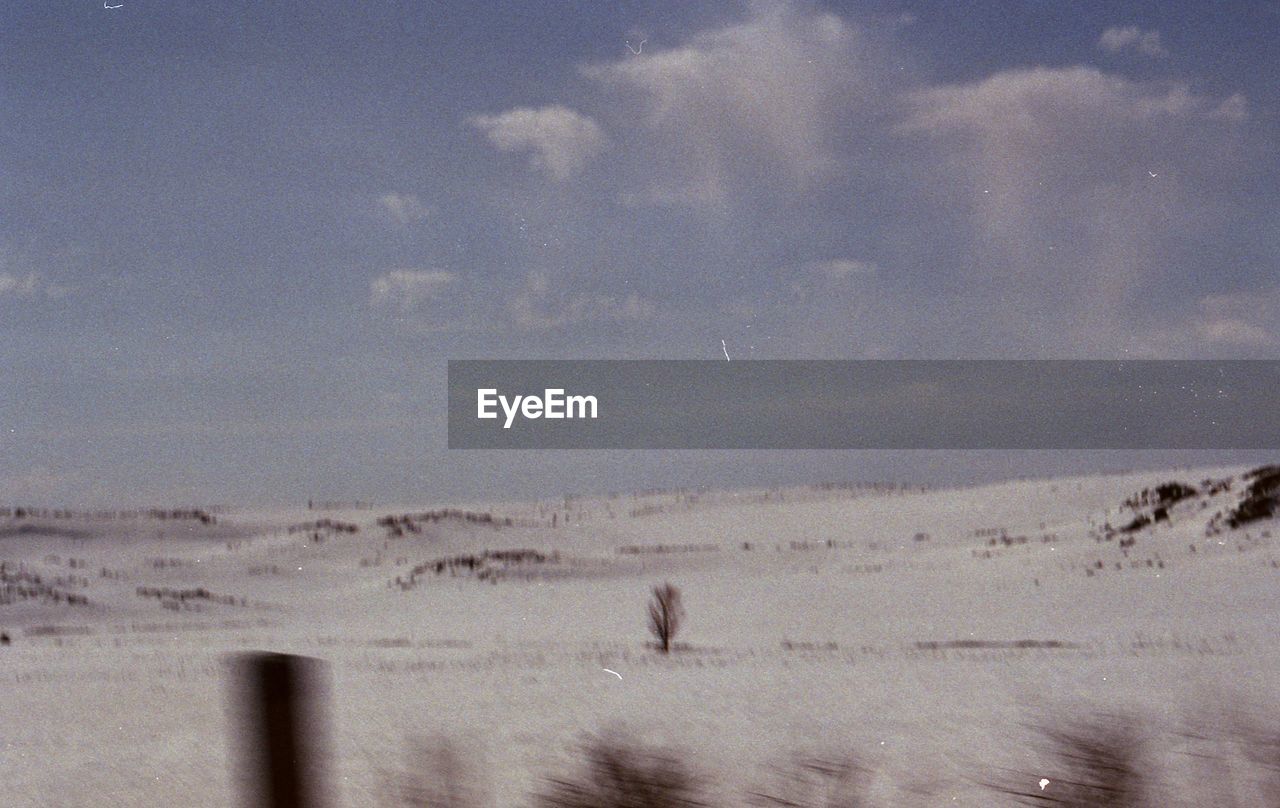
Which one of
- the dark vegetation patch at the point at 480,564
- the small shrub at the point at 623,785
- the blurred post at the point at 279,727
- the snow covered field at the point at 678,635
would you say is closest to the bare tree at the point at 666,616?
the snow covered field at the point at 678,635

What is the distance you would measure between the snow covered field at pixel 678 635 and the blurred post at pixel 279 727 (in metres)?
0.21

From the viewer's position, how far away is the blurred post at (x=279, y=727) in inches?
141

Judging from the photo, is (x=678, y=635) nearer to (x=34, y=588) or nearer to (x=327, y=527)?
Result: (x=34, y=588)

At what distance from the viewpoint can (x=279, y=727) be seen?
3.62m

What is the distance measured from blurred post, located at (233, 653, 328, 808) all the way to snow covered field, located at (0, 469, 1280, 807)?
0.21 meters

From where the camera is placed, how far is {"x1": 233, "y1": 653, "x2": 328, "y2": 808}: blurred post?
3570mm

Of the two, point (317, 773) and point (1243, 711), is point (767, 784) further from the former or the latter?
point (317, 773)

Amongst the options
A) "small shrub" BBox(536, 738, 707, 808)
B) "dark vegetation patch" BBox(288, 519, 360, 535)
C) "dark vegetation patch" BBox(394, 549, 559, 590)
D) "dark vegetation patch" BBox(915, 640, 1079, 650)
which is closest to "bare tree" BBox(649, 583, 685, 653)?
"dark vegetation patch" BBox(915, 640, 1079, 650)

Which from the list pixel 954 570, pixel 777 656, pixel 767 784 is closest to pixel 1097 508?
pixel 954 570

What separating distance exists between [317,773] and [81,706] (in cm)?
1262

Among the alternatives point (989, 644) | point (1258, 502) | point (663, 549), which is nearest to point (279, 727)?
point (989, 644)

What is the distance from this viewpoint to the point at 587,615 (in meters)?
29.1

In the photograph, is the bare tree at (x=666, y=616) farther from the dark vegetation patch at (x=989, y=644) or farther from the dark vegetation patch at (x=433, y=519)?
the dark vegetation patch at (x=433, y=519)

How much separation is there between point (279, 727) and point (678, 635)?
2175 cm
